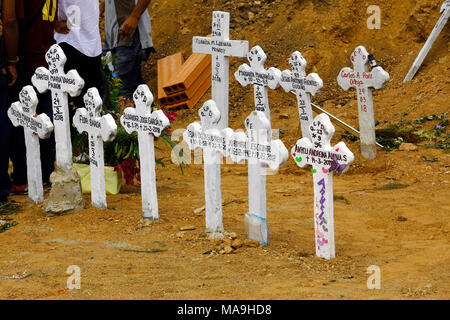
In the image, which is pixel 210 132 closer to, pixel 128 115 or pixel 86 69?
pixel 128 115

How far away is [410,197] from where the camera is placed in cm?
685

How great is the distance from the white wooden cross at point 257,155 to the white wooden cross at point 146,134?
0.83 metres

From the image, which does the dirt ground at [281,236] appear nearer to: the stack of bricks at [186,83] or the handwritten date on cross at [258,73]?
the stack of bricks at [186,83]

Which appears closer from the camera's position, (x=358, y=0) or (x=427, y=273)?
(x=427, y=273)

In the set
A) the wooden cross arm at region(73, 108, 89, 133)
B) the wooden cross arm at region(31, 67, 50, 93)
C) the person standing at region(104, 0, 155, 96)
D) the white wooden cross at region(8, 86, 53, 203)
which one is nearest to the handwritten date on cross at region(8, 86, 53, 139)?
the white wooden cross at region(8, 86, 53, 203)

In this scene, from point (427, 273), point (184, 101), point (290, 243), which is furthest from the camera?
point (184, 101)

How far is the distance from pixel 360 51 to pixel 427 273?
3.71 metres

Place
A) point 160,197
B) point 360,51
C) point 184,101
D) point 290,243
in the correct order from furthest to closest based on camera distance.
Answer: point 184,101
point 360,51
point 160,197
point 290,243

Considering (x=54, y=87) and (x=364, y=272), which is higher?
(x=54, y=87)

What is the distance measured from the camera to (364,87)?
809 centimetres

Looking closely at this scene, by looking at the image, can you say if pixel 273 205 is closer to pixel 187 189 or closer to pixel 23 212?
pixel 187 189

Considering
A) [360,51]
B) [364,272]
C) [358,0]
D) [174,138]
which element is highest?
[358,0]

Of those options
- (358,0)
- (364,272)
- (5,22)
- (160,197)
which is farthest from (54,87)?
(358,0)

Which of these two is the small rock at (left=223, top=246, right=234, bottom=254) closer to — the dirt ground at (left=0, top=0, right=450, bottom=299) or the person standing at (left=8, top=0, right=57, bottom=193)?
the dirt ground at (left=0, top=0, right=450, bottom=299)
